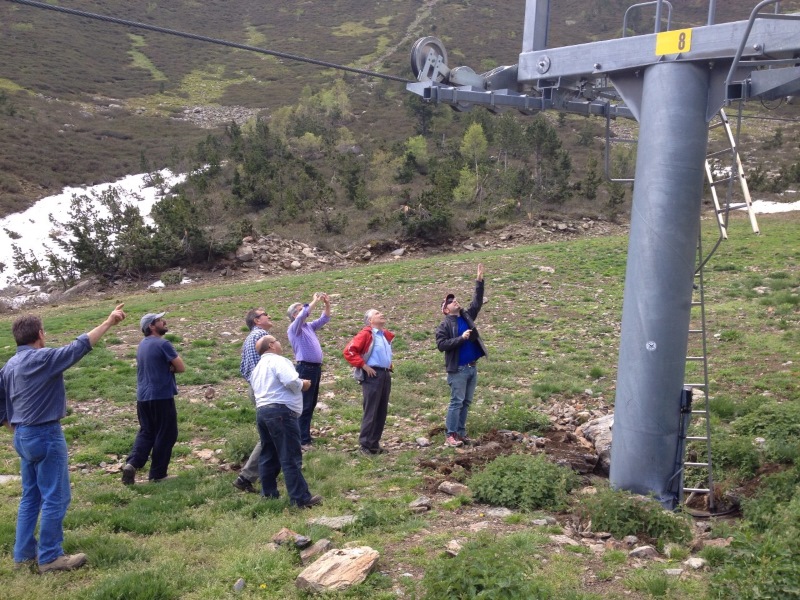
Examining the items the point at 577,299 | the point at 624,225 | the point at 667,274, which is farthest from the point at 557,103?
the point at 624,225

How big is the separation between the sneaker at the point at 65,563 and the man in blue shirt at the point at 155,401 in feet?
7.99

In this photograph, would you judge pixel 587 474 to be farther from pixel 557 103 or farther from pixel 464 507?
pixel 557 103

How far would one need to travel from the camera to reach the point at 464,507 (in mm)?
7383

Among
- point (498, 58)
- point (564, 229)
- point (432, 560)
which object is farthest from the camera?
point (498, 58)

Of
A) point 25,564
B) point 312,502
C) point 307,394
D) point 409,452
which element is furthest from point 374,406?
point 25,564

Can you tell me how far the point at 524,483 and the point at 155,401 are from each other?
4206 millimetres

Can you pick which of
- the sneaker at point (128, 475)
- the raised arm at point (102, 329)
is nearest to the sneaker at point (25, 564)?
the raised arm at point (102, 329)

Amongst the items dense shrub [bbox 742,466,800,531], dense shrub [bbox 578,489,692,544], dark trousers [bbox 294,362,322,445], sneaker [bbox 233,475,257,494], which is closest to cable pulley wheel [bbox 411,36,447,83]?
dark trousers [bbox 294,362,322,445]

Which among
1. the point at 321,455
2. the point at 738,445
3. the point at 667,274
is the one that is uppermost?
the point at 667,274

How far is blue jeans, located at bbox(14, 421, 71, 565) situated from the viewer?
605cm

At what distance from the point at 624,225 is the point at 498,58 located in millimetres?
45362

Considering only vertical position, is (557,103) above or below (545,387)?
above

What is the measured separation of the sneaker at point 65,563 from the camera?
6.00m

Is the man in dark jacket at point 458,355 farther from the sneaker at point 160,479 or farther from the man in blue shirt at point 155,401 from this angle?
the sneaker at point 160,479
